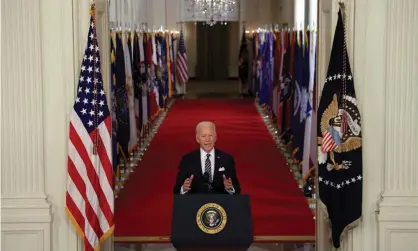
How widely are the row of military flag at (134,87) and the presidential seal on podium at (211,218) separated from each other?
4.75 m

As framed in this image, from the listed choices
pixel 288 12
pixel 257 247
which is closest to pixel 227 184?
pixel 257 247

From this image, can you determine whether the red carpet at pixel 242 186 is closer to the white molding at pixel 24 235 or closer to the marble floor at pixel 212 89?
the white molding at pixel 24 235

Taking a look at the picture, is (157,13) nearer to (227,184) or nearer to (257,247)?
(257,247)

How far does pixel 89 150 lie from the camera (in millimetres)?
7297

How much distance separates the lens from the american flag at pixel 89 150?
7238mm

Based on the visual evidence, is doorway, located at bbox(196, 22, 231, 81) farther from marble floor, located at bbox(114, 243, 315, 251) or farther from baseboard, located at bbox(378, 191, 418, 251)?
baseboard, located at bbox(378, 191, 418, 251)

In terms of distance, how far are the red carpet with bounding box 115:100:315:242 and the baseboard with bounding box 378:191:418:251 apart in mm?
2085

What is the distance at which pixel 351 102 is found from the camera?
23.4ft

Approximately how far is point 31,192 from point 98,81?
122 cm

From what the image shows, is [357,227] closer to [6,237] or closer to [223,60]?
[6,237]

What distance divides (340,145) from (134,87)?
31.2 feet

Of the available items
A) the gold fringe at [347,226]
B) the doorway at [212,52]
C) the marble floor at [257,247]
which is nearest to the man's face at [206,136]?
the gold fringe at [347,226]

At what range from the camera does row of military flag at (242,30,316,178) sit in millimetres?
12391

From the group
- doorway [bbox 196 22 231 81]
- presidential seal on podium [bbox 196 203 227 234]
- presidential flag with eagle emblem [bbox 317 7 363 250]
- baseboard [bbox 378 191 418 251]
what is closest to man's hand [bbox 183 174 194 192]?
presidential seal on podium [bbox 196 203 227 234]
